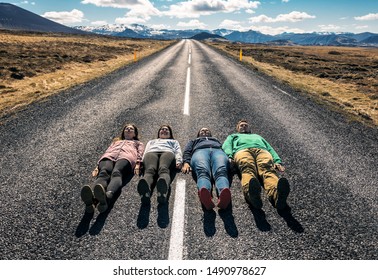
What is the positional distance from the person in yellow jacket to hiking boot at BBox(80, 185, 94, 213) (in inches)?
93.3

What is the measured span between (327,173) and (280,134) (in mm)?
2246

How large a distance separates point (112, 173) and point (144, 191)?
2.91ft

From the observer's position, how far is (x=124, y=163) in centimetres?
505

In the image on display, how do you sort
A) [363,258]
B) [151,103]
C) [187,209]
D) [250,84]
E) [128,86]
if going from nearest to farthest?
1. [363,258]
2. [187,209]
3. [151,103]
4. [128,86]
5. [250,84]

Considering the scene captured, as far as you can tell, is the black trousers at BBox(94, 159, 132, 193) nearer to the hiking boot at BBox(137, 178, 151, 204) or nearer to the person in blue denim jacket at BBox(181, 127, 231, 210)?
the hiking boot at BBox(137, 178, 151, 204)

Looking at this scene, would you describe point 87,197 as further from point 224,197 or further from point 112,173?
point 224,197

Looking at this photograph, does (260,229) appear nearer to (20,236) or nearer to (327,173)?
(327,173)

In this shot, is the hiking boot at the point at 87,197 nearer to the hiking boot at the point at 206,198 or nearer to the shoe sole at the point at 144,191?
the shoe sole at the point at 144,191

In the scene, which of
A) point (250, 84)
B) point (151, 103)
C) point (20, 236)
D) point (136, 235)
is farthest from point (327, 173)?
point (250, 84)

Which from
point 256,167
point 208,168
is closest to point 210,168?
point 208,168

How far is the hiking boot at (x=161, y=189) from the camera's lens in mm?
4238

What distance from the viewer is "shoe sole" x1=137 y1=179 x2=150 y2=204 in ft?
13.7

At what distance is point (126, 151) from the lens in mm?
5414

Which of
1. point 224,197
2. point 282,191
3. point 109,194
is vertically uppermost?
point 282,191
